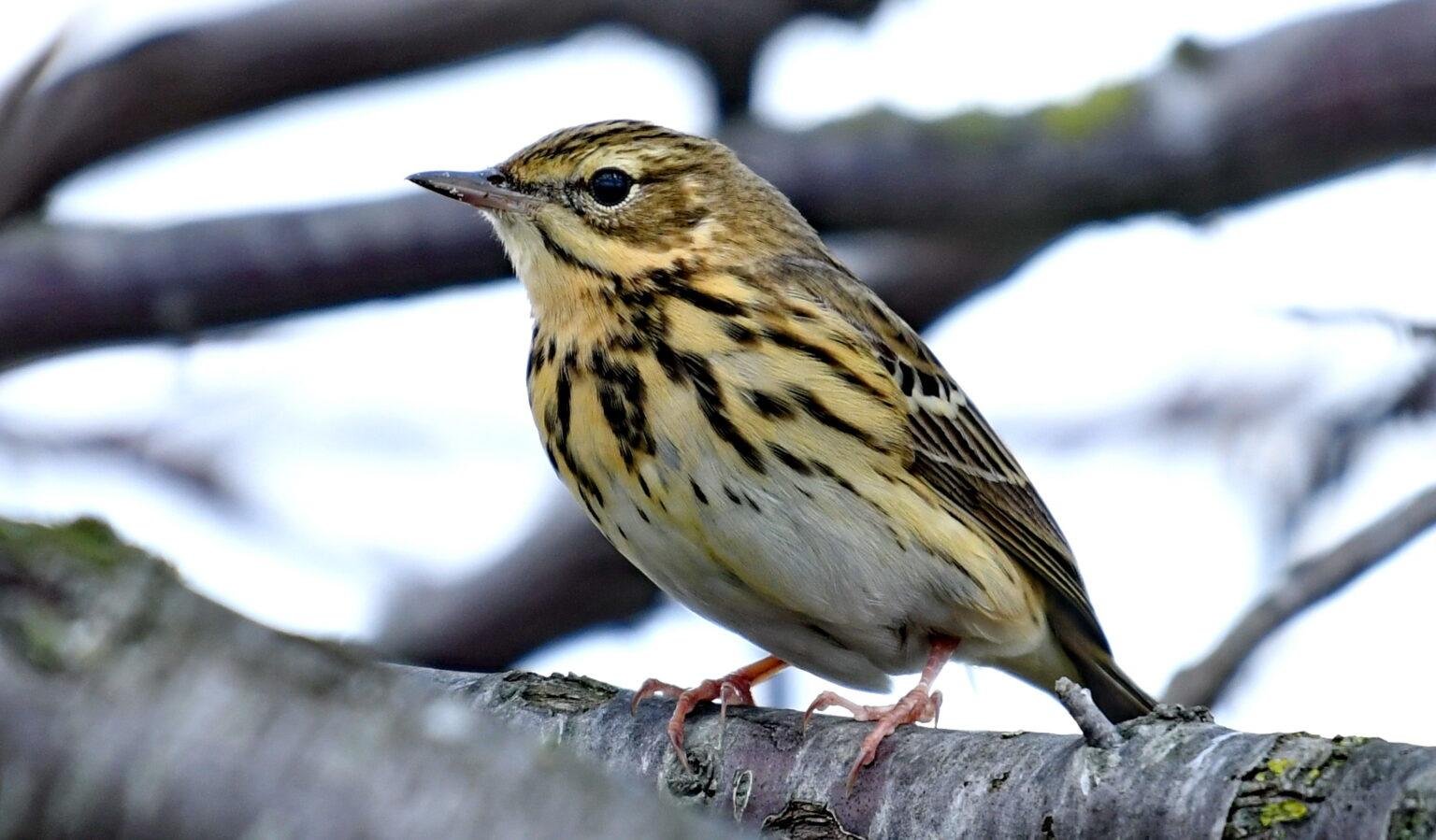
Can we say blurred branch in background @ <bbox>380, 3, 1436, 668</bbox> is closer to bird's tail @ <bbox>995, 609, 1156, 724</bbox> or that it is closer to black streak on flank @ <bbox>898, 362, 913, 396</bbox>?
black streak on flank @ <bbox>898, 362, 913, 396</bbox>

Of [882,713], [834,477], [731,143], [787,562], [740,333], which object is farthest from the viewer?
[731,143]

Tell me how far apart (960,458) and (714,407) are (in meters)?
1.04

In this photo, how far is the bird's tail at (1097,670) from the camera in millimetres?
5887

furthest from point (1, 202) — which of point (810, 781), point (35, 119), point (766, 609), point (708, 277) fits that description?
point (810, 781)

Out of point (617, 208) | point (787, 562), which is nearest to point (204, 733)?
point (787, 562)

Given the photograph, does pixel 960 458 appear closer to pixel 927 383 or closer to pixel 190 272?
pixel 927 383

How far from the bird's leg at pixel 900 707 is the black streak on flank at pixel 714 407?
0.69m

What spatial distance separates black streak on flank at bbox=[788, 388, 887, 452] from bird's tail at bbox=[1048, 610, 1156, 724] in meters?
1.25

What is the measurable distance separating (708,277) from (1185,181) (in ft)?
5.82

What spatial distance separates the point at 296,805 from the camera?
1.48m

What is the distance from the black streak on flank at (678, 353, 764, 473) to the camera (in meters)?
4.82

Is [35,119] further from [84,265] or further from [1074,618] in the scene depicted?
[1074,618]

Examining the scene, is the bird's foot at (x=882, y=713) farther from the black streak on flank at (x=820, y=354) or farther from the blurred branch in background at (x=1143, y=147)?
the blurred branch in background at (x=1143, y=147)

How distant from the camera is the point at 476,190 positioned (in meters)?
5.51
